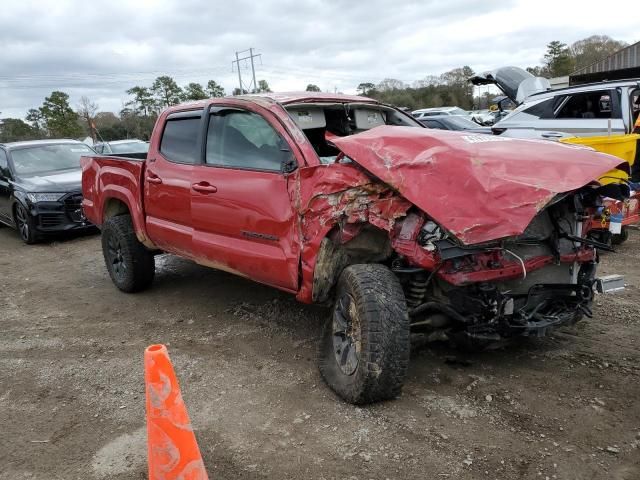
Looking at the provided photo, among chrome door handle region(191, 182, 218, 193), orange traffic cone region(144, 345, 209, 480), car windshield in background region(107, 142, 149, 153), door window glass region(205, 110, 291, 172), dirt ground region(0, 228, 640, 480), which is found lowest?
dirt ground region(0, 228, 640, 480)

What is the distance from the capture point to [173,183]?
189 inches

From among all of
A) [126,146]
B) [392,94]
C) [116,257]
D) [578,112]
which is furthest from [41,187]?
[392,94]

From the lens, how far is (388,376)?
10.2 ft

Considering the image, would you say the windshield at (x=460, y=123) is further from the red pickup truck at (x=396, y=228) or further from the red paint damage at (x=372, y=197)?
the red pickup truck at (x=396, y=228)

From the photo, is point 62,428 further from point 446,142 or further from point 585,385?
point 585,385

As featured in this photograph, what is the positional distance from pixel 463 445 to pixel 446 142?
171 centimetres

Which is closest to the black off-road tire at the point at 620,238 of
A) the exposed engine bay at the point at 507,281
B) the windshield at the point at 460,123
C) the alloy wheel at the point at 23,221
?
the exposed engine bay at the point at 507,281

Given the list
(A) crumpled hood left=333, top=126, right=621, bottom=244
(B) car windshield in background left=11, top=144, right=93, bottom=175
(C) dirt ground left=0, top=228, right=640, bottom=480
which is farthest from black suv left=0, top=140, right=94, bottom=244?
(A) crumpled hood left=333, top=126, right=621, bottom=244

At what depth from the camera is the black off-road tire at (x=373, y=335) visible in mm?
3049

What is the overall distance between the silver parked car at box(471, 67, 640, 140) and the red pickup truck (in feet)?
14.7

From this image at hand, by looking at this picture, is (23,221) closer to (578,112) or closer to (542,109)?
(542,109)

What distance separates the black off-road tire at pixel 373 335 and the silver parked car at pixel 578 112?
517 cm

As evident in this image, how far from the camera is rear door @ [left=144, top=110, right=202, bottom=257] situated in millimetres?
4695

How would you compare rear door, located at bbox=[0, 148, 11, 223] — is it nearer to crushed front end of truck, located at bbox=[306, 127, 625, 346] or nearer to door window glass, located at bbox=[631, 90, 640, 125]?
crushed front end of truck, located at bbox=[306, 127, 625, 346]
